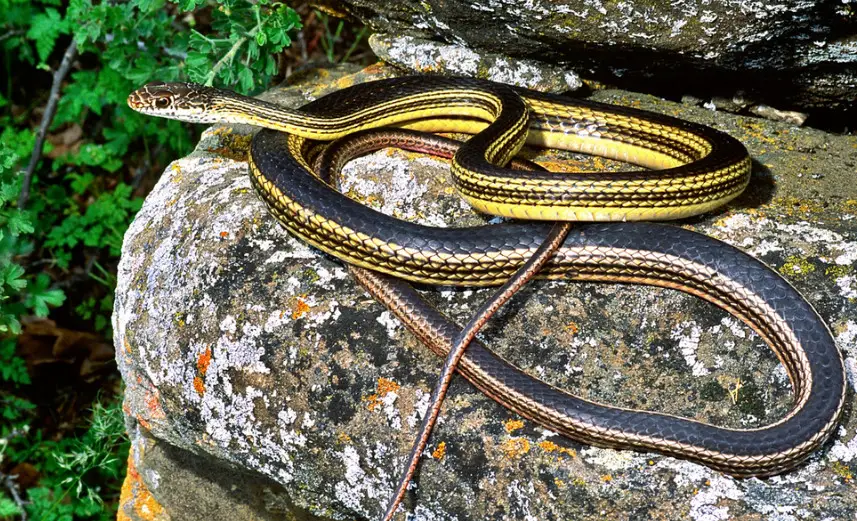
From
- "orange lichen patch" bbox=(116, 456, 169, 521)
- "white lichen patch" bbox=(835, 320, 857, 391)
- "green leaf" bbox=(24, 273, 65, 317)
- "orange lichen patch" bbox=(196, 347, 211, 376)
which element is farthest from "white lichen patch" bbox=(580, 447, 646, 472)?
"green leaf" bbox=(24, 273, 65, 317)

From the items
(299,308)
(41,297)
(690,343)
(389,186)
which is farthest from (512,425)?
(41,297)

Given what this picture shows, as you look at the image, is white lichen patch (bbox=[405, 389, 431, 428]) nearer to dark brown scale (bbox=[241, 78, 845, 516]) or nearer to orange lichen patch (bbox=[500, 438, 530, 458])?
dark brown scale (bbox=[241, 78, 845, 516])

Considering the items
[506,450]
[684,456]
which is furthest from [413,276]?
[684,456]

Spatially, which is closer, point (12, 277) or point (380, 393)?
point (380, 393)

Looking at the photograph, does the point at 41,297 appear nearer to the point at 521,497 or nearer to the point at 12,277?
the point at 12,277

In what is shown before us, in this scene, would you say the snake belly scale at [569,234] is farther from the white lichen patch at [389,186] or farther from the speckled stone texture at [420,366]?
the white lichen patch at [389,186]

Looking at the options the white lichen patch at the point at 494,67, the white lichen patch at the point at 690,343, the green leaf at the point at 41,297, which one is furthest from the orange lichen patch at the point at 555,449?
the green leaf at the point at 41,297

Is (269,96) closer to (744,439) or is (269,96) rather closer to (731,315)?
(731,315)
